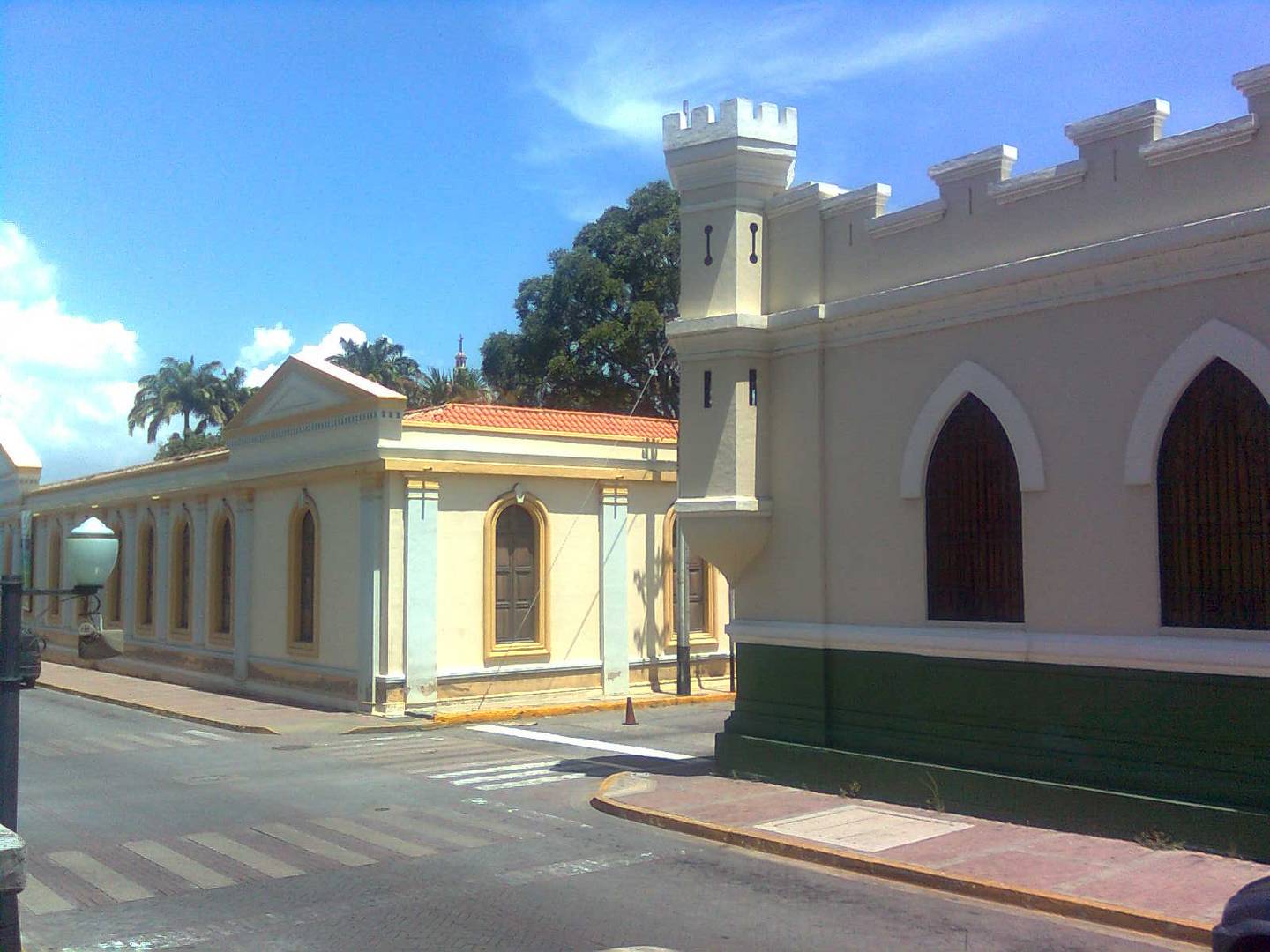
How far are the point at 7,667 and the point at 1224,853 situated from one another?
29.0 feet

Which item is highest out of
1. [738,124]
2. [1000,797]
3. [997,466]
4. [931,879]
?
[738,124]

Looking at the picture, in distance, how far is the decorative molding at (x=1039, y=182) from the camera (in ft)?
34.3

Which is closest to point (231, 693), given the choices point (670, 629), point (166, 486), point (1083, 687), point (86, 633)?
point (166, 486)

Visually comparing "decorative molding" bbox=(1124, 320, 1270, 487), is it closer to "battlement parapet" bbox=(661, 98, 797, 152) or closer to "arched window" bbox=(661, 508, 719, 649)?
"battlement parapet" bbox=(661, 98, 797, 152)

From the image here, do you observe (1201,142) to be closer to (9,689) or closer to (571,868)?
(571,868)

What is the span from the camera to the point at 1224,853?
30.0ft

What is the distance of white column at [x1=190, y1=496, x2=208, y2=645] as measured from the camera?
27866mm

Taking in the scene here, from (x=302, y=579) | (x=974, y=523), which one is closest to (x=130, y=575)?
(x=302, y=579)

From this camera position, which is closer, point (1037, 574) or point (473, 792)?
point (1037, 574)

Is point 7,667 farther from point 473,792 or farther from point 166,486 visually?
point 166,486

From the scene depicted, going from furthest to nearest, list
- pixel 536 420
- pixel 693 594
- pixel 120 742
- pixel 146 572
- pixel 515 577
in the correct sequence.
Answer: pixel 146 572 < pixel 693 594 < pixel 536 420 < pixel 515 577 < pixel 120 742

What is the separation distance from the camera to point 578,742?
1744 centimetres

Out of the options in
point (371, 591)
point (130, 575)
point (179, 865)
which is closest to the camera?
point (179, 865)

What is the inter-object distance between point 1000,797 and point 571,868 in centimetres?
400
